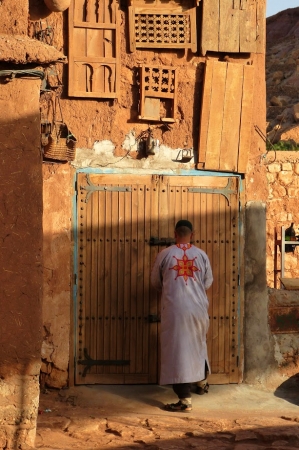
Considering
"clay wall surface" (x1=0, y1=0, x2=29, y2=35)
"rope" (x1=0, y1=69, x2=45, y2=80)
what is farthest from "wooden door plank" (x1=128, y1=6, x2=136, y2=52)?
"rope" (x1=0, y1=69, x2=45, y2=80)

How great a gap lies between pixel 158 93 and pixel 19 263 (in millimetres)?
3433

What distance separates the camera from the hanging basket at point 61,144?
A: 8875 millimetres

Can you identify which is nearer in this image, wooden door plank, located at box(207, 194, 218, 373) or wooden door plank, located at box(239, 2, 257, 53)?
wooden door plank, located at box(207, 194, 218, 373)

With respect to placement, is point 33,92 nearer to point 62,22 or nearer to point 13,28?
point 13,28

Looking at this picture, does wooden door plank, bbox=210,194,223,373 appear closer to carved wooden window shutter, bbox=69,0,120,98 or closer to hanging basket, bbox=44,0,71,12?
carved wooden window shutter, bbox=69,0,120,98

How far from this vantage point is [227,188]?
30.8 feet

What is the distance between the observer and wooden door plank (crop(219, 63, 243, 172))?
9383 mm

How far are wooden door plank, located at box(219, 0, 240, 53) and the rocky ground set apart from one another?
3.41 m

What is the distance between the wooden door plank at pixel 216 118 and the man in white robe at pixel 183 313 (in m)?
1.04

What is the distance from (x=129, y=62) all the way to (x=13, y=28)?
233 cm

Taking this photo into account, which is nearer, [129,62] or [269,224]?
[129,62]

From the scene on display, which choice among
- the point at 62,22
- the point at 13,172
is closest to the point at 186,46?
the point at 62,22

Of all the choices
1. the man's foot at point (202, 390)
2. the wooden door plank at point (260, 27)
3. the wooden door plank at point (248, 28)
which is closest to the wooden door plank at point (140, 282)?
the man's foot at point (202, 390)

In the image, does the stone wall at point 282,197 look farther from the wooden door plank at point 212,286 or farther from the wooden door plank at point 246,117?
the wooden door plank at point 212,286
